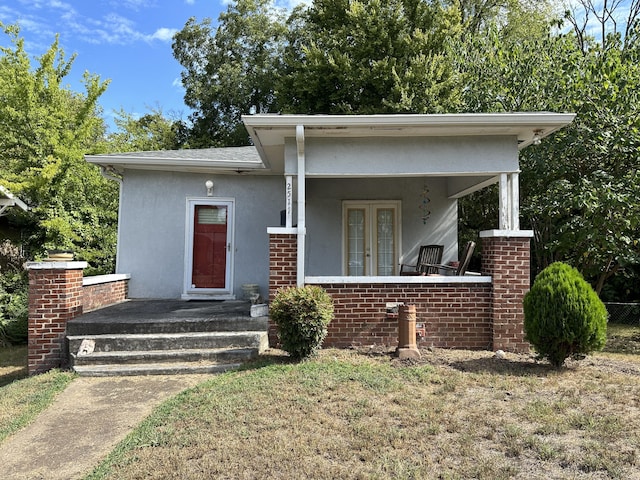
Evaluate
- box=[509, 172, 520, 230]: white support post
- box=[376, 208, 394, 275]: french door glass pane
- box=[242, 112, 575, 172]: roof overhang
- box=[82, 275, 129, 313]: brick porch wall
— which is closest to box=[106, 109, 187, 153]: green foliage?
box=[82, 275, 129, 313]: brick porch wall

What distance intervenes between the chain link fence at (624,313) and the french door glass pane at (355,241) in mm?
6816

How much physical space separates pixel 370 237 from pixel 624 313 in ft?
23.8

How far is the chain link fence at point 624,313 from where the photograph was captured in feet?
36.3

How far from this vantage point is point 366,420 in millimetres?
3771

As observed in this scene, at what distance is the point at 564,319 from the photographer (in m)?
4.96

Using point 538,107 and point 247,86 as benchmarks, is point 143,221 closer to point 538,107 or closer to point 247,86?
point 538,107

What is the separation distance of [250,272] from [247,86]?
1490 centimetres

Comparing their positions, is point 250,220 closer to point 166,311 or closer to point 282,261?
point 166,311

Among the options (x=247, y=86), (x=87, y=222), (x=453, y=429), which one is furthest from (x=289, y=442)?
(x=247, y=86)

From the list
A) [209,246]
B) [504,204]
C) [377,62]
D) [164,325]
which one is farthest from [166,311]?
[377,62]

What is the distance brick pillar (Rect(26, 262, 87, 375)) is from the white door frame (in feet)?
8.84

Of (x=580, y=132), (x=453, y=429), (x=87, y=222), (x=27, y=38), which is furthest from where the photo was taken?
(x=27, y=38)

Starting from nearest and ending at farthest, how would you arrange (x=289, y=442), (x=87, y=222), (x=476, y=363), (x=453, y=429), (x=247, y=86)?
(x=289, y=442) < (x=453, y=429) < (x=476, y=363) < (x=87, y=222) < (x=247, y=86)

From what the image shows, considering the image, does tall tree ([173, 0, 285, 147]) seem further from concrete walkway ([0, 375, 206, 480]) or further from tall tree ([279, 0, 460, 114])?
concrete walkway ([0, 375, 206, 480])
